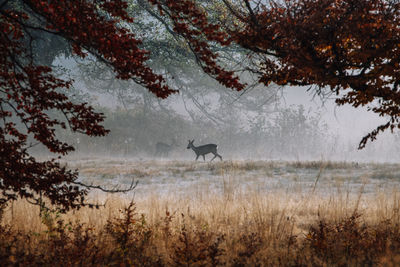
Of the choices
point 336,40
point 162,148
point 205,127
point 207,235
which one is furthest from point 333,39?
point 205,127

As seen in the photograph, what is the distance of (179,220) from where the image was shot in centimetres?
601

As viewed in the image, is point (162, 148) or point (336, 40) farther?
point (162, 148)

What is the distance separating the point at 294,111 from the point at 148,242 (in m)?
29.3

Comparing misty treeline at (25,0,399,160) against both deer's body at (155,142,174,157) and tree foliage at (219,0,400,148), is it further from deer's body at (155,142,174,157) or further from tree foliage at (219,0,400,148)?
tree foliage at (219,0,400,148)

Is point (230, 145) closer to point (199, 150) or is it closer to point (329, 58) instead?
point (199, 150)

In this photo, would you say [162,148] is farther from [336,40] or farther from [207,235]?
[336,40]

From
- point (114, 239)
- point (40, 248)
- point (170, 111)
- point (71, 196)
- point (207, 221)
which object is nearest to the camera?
point (71, 196)

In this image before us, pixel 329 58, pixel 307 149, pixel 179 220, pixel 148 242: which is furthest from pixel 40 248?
pixel 307 149

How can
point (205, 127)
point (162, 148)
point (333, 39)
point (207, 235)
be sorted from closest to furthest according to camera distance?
point (333, 39) → point (207, 235) → point (162, 148) → point (205, 127)

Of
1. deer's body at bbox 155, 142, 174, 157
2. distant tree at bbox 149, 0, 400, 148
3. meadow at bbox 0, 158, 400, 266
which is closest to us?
meadow at bbox 0, 158, 400, 266

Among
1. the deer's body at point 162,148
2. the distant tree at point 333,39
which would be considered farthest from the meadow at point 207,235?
the deer's body at point 162,148

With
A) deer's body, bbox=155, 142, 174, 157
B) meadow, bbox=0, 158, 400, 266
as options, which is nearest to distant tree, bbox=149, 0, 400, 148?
meadow, bbox=0, 158, 400, 266

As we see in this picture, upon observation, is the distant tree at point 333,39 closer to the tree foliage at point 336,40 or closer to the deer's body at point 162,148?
the tree foliage at point 336,40

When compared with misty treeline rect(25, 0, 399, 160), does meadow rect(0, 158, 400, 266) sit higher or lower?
lower
